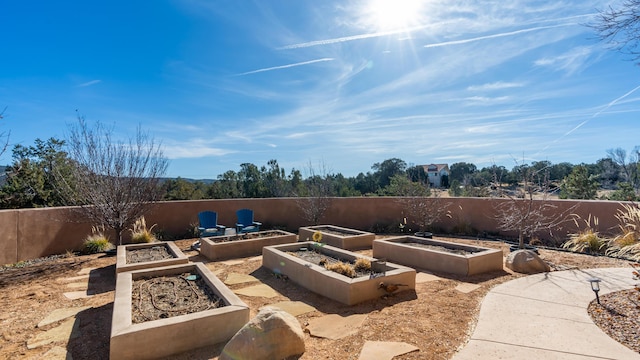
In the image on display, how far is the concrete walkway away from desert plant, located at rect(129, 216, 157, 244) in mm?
6529

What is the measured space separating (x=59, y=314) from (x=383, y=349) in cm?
350

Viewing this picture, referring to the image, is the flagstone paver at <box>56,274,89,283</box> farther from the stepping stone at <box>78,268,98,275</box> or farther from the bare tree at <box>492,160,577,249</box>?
the bare tree at <box>492,160,577,249</box>

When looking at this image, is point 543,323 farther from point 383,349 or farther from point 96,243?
point 96,243

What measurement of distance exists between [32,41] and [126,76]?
82.0 inches

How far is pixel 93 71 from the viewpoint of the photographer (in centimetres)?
719

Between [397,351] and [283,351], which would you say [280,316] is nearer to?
[283,351]

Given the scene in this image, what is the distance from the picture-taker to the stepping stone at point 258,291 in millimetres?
4000

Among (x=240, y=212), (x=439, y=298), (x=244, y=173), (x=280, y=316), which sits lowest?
(x=439, y=298)

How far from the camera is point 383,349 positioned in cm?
250

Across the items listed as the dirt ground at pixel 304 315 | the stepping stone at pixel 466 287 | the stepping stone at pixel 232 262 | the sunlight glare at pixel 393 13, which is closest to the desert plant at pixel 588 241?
the dirt ground at pixel 304 315

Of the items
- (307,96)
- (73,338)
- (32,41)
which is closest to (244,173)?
(307,96)

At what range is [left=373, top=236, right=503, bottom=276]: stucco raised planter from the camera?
15.4 feet

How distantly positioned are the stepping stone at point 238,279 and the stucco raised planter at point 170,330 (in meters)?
1.48

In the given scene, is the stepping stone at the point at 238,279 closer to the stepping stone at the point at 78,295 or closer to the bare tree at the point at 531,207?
the stepping stone at the point at 78,295
